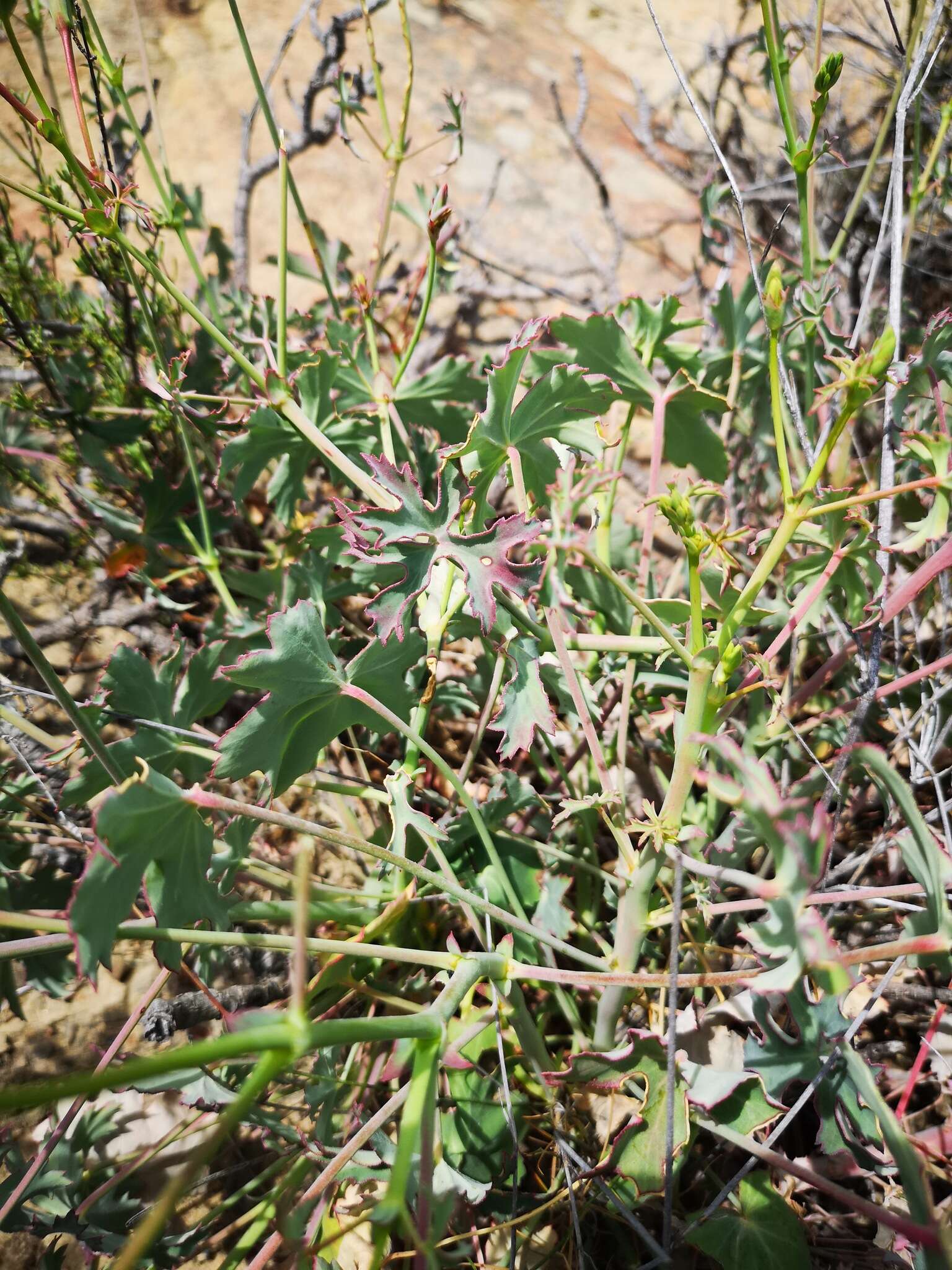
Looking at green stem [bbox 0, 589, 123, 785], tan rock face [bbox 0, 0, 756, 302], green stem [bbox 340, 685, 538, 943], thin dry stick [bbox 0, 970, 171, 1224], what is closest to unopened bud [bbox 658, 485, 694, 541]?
green stem [bbox 340, 685, 538, 943]

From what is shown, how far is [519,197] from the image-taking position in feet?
7.25

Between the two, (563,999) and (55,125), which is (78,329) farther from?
(563,999)

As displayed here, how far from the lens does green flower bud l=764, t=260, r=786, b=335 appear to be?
0.72m

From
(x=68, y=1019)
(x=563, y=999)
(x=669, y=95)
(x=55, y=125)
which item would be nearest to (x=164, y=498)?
(x=55, y=125)

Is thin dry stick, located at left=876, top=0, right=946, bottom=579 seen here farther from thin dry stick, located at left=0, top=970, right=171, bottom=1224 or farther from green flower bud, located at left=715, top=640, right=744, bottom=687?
thin dry stick, located at left=0, top=970, right=171, bottom=1224

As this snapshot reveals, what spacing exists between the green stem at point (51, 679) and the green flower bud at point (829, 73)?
0.92 metres

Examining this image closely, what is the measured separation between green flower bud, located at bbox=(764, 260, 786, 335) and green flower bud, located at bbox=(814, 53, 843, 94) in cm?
22

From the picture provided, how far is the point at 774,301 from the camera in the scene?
729mm

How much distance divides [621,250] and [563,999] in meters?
1.78

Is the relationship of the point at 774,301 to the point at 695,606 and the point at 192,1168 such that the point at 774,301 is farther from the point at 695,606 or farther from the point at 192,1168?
the point at 192,1168

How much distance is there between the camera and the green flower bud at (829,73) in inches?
31.4

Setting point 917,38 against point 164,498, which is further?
point 164,498

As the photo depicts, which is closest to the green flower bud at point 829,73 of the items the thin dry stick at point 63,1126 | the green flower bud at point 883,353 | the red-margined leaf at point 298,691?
the green flower bud at point 883,353

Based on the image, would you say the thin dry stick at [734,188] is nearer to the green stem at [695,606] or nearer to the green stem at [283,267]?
the green stem at [695,606]
